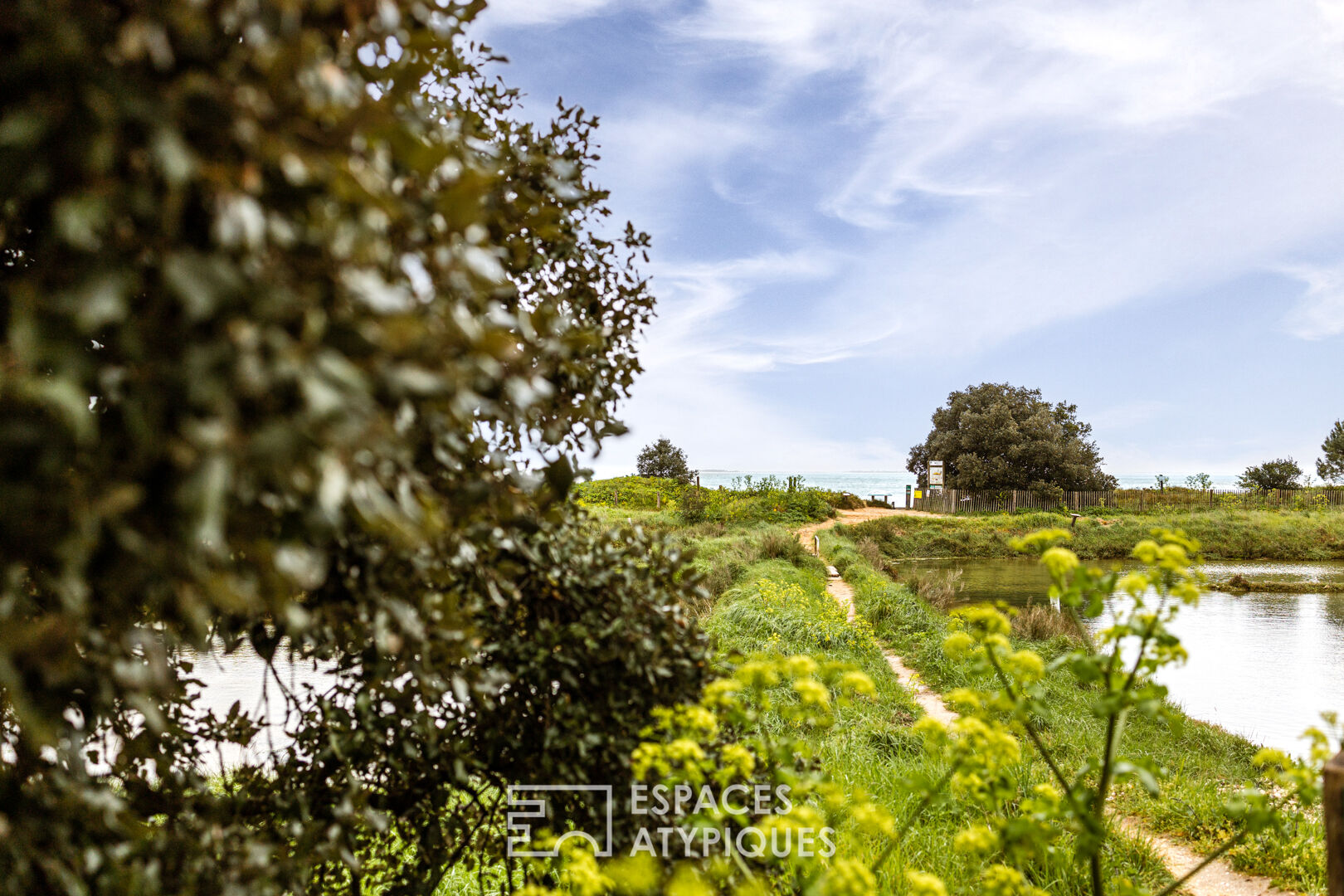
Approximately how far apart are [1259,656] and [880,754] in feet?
24.1

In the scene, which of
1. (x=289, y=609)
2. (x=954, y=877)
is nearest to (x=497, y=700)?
(x=289, y=609)

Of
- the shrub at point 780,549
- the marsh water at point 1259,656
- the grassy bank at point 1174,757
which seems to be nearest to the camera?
the grassy bank at point 1174,757

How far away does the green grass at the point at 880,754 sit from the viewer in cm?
311

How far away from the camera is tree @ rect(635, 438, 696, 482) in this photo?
33.4 m

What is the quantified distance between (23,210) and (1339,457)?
50.6 metres

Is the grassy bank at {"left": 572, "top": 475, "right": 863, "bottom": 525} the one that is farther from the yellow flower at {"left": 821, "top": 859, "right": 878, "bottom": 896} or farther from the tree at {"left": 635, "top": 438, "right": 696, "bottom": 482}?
the yellow flower at {"left": 821, "top": 859, "right": 878, "bottom": 896}

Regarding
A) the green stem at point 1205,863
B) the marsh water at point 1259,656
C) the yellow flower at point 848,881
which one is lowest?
the marsh water at point 1259,656

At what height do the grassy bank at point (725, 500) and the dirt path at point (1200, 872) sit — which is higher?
the grassy bank at point (725, 500)

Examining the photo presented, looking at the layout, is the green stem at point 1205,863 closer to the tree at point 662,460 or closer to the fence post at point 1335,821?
the fence post at point 1335,821

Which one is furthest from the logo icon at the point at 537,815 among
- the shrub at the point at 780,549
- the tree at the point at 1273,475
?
the tree at the point at 1273,475

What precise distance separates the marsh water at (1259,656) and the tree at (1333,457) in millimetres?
28094

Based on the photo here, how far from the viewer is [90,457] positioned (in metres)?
0.77

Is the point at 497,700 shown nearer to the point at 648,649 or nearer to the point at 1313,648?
the point at 648,649

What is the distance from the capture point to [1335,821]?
1539 millimetres
